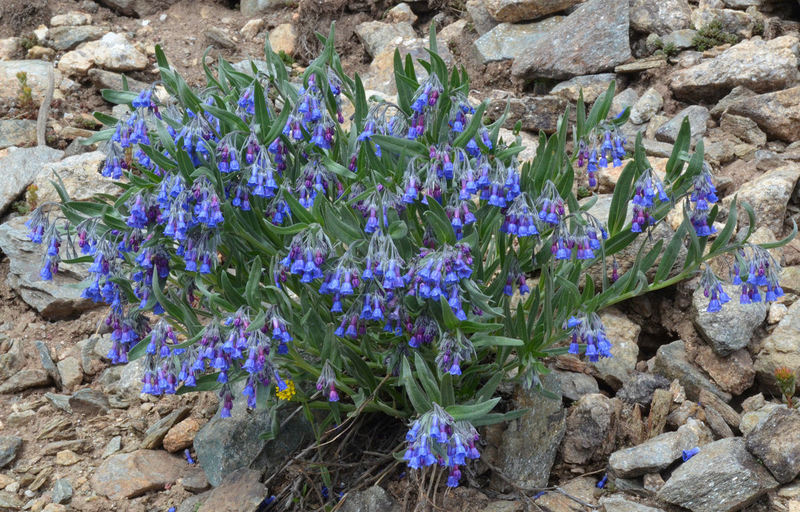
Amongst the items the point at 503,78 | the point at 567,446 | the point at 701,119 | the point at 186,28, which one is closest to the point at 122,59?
the point at 186,28

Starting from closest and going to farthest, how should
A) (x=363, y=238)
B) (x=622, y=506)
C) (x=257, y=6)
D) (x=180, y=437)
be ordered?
(x=363, y=238)
(x=622, y=506)
(x=180, y=437)
(x=257, y=6)

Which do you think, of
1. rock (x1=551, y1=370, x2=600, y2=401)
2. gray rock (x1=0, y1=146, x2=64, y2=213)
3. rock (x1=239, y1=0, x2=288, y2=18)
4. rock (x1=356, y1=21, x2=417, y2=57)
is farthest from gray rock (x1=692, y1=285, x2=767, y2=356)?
rock (x1=239, y1=0, x2=288, y2=18)

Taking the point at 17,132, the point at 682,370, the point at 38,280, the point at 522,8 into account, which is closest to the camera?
the point at 682,370

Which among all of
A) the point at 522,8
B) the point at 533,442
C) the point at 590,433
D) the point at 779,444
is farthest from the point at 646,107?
the point at 779,444

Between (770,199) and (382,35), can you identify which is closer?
(770,199)

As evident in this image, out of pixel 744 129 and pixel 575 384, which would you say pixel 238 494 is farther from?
pixel 744 129

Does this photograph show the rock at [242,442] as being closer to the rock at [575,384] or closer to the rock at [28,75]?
the rock at [575,384]
